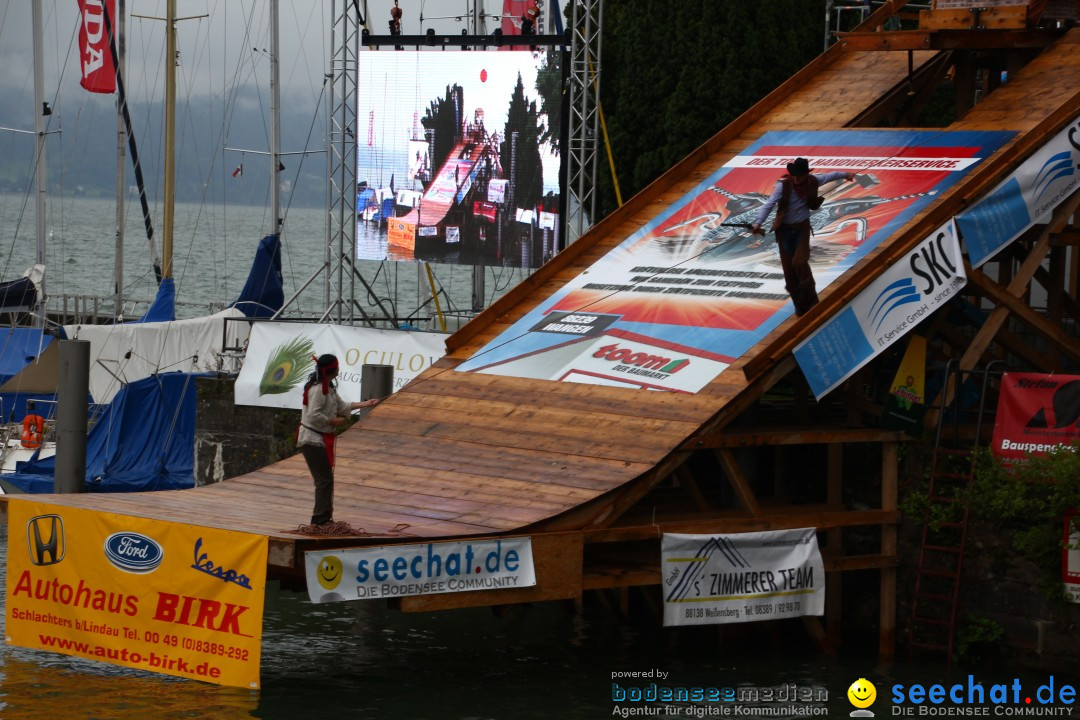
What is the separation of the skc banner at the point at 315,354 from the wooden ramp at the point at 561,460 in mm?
3113

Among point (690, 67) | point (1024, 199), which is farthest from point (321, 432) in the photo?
point (690, 67)

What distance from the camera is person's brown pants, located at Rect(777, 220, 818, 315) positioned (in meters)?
17.6

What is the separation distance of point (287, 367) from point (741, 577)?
9809 millimetres

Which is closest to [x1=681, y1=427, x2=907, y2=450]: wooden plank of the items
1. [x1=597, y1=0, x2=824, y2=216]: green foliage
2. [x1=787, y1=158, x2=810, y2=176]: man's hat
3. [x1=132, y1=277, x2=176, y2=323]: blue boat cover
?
[x1=787, y1=158, x2=810, y2=176]: man's hat

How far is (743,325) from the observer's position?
18359 mm

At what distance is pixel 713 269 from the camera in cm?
1984

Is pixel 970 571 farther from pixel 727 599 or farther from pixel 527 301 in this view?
pixel 527 301

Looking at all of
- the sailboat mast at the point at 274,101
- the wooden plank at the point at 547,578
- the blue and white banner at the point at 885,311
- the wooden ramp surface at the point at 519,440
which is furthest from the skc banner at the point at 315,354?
the sailboat mast at the point at 274,101

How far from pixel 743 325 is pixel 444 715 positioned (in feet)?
19.3

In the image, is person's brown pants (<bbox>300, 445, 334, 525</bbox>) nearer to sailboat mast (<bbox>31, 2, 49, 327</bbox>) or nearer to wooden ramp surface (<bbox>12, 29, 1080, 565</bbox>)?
wooden ramp surface (<bbox>12, 29, 1080, 565</bbox>)

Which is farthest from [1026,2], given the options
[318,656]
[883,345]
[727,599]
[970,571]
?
[318,656]

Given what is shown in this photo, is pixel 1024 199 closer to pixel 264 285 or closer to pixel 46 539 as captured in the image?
pixel 46 539

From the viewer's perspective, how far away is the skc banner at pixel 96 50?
1463 inches

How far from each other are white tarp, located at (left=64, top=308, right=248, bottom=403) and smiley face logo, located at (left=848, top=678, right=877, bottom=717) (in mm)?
16927
